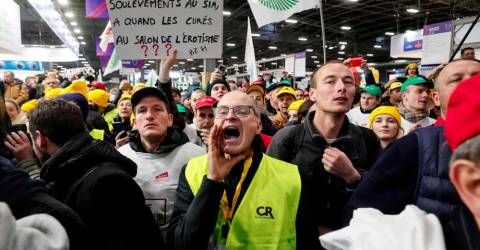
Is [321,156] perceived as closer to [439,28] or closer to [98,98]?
[98,98]

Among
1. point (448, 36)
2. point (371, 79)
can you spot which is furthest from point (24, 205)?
point (448, 36)

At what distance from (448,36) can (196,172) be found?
9.48 m

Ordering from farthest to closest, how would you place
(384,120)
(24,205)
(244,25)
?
(244,25) → (384,120) → (24,205)

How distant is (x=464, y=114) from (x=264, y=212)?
3.59ft

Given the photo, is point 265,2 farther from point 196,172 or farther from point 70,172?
point 70,172

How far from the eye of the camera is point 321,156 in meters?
2.30

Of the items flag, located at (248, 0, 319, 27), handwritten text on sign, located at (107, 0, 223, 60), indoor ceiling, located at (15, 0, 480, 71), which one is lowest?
handwritten text on sign, located at (107, 0, 223, 60)

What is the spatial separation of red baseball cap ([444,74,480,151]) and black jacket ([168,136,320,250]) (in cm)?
102

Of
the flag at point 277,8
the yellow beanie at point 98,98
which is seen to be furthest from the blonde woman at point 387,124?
the yellow beanie at point 98,98

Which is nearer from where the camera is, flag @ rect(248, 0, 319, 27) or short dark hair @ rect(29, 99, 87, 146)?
short dark hair @ rect(29, 99, 87, 146)

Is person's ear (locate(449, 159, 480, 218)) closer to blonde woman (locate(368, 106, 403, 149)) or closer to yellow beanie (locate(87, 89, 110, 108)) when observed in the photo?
blonde woman (locate(368, 106, 403, 149))

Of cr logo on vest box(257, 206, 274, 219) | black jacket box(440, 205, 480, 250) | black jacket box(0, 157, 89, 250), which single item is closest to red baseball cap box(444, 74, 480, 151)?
black jacket box(440, 205, 480, 250)

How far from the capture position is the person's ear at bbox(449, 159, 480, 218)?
900mm

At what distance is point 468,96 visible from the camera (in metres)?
0.94
